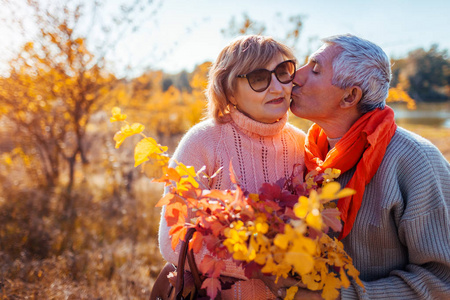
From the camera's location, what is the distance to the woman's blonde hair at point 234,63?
1777mm

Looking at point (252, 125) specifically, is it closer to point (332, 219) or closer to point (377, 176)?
point (377, 176)

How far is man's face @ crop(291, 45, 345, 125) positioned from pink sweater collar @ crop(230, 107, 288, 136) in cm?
19

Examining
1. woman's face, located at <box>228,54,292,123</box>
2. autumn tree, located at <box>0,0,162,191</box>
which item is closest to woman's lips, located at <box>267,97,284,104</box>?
woman's face, located at <box>228,54,292,123</box>

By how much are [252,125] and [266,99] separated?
0.17 m

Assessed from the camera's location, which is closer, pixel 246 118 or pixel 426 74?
pixel 246 118

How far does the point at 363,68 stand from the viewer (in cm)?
172

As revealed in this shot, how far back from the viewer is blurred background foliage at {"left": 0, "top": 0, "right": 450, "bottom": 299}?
2719 millimetres

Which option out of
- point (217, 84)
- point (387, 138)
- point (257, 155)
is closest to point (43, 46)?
point (217, 84)

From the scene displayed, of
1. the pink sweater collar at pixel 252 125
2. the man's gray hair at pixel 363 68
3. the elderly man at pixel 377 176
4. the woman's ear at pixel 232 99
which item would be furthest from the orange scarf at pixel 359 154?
the woman's ear at pixel 232 99

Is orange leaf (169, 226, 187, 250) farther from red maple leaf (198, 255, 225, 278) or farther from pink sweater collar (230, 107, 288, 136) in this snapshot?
pink sweater collar (230, 107, 288, 136)

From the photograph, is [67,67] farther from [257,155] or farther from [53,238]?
[257,155]

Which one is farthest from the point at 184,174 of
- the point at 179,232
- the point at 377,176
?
the point at 377,176

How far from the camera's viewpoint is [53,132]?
16.4ft

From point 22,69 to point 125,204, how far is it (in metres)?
2.34
